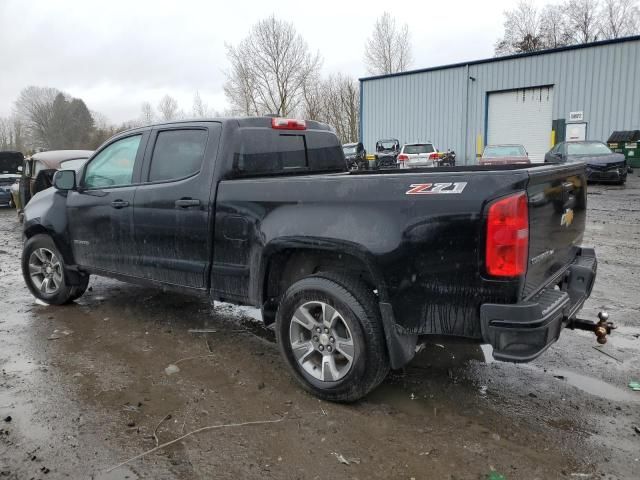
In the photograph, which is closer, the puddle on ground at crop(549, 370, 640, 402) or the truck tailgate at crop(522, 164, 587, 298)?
the truck tailgate at crop(522, 164, 587, 298)

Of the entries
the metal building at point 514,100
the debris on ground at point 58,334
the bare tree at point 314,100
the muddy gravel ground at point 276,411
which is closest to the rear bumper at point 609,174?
the metal building at point 514,100

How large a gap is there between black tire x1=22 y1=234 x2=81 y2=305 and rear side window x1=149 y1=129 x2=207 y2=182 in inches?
70.8

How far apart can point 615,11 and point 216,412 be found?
218 ft

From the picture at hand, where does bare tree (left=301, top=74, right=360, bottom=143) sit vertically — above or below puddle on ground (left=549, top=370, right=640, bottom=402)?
above

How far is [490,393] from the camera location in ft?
11.7

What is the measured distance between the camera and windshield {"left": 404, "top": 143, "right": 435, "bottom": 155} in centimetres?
2328

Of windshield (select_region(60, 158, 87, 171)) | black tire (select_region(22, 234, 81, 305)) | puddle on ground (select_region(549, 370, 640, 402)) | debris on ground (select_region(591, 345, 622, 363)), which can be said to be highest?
windshield (select_region(60, 158, 87, 171))

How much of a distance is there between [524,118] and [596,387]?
2691cm

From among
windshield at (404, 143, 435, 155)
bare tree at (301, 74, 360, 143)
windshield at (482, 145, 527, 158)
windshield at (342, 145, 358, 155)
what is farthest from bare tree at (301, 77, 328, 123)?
windshield at (482, 145, 527, 158)

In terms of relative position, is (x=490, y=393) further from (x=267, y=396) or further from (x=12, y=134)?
(x=12, y=134)

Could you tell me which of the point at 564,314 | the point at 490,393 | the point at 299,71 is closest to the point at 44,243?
the point at 490,393

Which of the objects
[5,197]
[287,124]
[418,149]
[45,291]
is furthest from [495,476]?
[418,149]

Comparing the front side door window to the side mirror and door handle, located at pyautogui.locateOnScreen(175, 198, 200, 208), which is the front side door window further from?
door handle, located at pyautogui.locateOnScreen(175, 198, 200, 208)

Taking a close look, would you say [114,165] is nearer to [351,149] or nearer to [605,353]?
[605,353]
